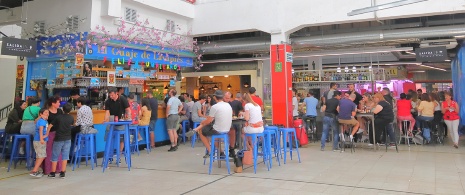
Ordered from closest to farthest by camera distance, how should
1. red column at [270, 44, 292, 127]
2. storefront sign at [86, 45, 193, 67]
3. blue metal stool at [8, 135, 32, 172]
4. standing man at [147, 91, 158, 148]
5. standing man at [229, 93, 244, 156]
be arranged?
standing man at [229, 93, 244, 156], blue metal stool at [8, 135, 32, 172], storefront sign at [86, 45, 193, 67], standing man at [147, 91, 158, 148], red column at [270, 44, 292, 127]

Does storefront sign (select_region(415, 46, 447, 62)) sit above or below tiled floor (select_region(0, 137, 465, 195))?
above

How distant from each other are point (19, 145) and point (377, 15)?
338 inches

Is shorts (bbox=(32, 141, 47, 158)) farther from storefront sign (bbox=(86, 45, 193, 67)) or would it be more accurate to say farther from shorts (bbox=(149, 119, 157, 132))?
shorts (bbox=(149, 119, 157, 132))

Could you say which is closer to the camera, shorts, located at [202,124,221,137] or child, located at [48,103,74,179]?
child, located at [48,103,74,179]

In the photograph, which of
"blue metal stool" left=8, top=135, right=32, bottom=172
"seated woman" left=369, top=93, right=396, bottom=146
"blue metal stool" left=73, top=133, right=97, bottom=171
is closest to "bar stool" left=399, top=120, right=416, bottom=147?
Answer: "seated woman" left=369, top=93, right=396, bottom=146

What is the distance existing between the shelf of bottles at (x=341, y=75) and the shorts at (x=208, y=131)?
7.67 metres

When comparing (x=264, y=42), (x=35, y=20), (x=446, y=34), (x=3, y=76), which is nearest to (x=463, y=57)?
(x=446, y=34)

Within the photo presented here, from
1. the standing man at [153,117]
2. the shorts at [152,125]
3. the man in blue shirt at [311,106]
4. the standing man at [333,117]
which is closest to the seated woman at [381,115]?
the standing man at [333,117]

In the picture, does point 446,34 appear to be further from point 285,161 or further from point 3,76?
point 3,76

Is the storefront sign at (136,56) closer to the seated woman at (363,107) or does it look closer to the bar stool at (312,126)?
the bar stool at (312,126)

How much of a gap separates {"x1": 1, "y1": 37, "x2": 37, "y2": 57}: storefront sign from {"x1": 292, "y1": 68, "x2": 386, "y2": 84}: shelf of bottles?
8744 millimetres

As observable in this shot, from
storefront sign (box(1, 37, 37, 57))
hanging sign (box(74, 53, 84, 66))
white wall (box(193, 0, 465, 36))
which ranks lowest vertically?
hanging sign (box(74, 53, 84, 66))

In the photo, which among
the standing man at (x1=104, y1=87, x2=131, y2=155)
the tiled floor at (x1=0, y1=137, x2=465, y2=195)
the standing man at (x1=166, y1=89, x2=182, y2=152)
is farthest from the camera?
the standing man at (x1=166, y1=89, x2=182, y2=152)

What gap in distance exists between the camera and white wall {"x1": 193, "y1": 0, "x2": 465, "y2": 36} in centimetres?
822
